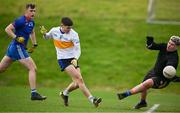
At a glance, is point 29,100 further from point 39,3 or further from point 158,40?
point 39,3

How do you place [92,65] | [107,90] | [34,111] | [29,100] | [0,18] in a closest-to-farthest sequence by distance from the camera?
[34,111] → [29,100] → [107,90] → [92,65] → [0,18]

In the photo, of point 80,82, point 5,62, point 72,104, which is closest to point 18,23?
point 5,62

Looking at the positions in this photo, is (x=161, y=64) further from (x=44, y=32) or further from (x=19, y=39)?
(x=19, y=39)

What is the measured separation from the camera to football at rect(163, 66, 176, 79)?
16.8 metres

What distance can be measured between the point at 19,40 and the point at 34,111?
2.37m

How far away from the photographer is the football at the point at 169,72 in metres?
16.8

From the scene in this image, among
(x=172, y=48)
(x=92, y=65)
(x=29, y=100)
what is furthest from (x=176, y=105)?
(x=92, y=65)

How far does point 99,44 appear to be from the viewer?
29.9 m

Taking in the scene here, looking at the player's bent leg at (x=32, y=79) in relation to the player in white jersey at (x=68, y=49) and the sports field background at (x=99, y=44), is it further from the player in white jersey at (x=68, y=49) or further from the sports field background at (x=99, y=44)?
the sports field background at (x=99, y=44)

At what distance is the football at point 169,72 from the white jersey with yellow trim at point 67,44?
6.59 feet

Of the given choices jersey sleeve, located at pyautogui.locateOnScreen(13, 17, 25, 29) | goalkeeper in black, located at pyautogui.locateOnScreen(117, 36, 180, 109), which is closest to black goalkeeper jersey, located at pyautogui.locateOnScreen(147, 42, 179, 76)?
goalkeeper in black, located at pyautogui.locateOnScreen(117, 36, 180, 109)

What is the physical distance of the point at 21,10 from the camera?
3328cm

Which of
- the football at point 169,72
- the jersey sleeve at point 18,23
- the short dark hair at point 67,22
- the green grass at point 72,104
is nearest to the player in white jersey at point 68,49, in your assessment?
the short dark hair at point 67,22

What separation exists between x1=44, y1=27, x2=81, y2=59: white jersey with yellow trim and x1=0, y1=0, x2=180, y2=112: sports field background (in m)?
4.95
